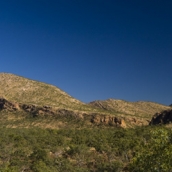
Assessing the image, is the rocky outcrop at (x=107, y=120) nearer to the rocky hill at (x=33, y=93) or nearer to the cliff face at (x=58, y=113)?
the cliff face at (x=58, y=113)

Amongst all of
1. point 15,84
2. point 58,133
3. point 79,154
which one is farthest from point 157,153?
point 15,84

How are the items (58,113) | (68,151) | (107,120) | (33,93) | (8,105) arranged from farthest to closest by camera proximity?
(33,93) < (8,105) < (58,113) < (107,120) < (68,151)

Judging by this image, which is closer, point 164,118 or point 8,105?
point 164,118

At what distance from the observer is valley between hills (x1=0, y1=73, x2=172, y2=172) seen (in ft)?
69.8

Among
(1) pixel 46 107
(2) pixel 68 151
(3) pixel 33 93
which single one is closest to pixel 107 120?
(1) pixel 46 107

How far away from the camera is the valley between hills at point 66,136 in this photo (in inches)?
838

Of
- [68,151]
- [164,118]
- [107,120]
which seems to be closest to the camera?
[68,151]

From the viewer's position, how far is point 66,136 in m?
104

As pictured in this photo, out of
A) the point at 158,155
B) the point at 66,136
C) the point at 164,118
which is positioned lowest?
the point at 158,155

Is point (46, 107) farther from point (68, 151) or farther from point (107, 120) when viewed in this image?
point (68, 151)

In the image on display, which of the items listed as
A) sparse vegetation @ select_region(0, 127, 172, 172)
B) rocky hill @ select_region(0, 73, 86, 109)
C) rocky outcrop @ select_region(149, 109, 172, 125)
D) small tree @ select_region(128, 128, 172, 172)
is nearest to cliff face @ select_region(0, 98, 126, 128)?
rocky hill @ select_region(0, 73, 86, 109)

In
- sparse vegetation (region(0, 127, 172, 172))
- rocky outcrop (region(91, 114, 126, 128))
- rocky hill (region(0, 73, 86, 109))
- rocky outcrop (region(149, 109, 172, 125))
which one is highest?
rocky hill (region(0, 73, 86, 109))

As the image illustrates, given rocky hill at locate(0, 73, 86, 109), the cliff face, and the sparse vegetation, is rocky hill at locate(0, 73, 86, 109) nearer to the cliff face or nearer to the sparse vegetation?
the cliff face

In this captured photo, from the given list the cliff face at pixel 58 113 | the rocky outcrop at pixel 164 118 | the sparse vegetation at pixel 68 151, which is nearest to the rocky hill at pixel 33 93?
the cliff face at pixel 58 113
